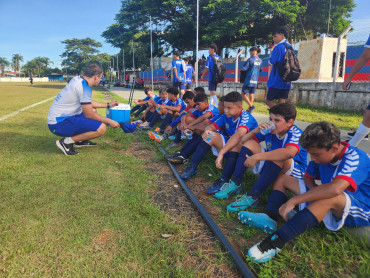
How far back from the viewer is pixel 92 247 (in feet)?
6.56

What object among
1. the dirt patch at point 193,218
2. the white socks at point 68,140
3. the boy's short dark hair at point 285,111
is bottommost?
the dirt patch at point 193,218

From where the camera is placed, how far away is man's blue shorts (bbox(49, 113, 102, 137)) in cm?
445

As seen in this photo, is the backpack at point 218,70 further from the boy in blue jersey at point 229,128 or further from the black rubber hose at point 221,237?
the black rubber hose at point 221,237

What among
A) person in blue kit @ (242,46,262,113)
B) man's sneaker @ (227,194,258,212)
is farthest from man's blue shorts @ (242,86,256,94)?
man's sneaker @ (227,194,258,212)

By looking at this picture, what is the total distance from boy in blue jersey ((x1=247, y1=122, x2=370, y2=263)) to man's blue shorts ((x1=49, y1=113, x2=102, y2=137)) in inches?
145

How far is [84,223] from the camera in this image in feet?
7.56

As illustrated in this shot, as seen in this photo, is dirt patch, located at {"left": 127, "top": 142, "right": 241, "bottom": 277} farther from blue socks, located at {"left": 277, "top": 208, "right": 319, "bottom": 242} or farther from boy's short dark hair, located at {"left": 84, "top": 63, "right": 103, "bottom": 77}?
boy's short dark hair, located at {"left": 84, "top": 63, "right": 103, "bottom": 77}

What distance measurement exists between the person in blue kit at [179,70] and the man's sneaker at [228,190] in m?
7.01

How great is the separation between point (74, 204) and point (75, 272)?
40.4 inches

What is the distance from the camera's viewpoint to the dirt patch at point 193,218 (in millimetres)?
1871

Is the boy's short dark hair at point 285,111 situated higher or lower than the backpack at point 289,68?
lower

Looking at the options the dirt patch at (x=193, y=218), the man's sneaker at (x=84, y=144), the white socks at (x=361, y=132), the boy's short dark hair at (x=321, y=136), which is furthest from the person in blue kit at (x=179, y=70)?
the boy's short dark hair at (x=321, y=136)

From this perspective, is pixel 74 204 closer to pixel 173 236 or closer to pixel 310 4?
pixel 173 236

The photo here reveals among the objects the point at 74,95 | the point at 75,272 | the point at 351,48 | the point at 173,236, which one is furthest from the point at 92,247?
the point at 351,48
